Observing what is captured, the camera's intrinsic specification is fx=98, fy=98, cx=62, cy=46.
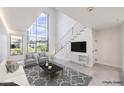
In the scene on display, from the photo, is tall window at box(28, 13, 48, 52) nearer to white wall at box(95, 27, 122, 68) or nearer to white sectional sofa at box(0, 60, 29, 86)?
white wall at box(95, 27, 122, 68)

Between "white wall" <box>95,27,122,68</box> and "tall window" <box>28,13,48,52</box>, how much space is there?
436cm

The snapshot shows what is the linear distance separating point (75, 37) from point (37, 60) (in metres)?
2.87

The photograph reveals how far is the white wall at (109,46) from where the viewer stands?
16.9 ft

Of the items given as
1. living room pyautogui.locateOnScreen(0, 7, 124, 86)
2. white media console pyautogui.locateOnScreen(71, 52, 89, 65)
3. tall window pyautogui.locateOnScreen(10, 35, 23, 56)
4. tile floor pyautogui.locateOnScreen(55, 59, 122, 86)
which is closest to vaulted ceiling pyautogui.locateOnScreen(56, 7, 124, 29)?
living room pyautogui.locateOnScreen(0, 7, 124, 86)

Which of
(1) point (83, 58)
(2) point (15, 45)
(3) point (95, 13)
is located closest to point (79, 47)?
(1) point (83, 58)

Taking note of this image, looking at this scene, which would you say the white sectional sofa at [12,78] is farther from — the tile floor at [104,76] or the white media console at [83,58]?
the white media console at [83,58]

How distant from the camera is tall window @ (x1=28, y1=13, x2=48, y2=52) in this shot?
771 centimetres

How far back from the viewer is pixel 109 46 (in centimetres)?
556

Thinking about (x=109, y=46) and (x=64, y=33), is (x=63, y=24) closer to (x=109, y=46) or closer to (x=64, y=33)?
(x=64, y=33)

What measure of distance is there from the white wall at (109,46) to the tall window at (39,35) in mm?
4360
